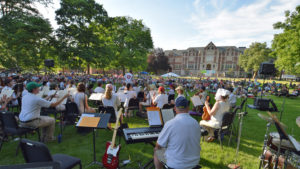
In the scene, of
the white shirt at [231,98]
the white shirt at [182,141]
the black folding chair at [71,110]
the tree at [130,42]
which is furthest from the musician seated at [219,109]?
the tree at [130,42]

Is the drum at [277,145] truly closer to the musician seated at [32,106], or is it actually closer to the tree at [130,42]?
the musician seated at [32,106]

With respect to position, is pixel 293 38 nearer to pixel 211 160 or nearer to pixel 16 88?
pixel 211 160

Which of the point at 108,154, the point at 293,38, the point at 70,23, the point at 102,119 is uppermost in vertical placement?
the point at 70,23

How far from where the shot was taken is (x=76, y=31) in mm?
18250

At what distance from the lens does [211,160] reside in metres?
4.25

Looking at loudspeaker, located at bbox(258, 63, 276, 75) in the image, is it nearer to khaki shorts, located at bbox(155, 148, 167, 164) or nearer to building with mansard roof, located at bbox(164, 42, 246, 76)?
khaki shorts, located at bbox(155, 148, 167, 164)

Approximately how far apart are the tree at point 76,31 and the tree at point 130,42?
823 cm

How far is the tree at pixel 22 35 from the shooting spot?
14297mm

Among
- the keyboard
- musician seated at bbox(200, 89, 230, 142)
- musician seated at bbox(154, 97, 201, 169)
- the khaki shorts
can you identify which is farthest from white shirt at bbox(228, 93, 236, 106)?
musician seated at bbox(154, 97, 201, 169)

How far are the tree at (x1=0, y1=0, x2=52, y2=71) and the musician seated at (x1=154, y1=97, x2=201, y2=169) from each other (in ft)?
57.2

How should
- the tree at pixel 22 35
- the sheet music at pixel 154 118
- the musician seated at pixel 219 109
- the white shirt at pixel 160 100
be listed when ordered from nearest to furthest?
the sheet music at pixel 154 118
the musician seated at pixel 219 109
the white shirt at pixel 160 100
the tree at pixel 22 35

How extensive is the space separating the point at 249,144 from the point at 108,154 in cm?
492

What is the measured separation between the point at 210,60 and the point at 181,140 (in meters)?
70.9

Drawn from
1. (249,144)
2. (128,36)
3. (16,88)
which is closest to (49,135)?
(16,88)
